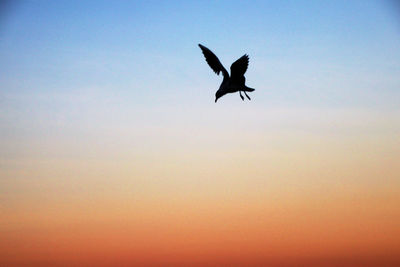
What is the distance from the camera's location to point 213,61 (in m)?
47.6

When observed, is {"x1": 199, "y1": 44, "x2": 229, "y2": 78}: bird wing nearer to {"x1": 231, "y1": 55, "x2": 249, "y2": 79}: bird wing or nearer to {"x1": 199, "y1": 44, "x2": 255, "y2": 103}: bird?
{"x1": 199, "y1": 44, "x2": 255, "y2": 103}: bird

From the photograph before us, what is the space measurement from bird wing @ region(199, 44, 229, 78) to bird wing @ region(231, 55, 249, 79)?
113 centimetres

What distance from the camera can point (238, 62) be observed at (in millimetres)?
45031

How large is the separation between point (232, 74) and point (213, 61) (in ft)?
7.23

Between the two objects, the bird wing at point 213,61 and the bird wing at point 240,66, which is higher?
the bird wing at point 213,61

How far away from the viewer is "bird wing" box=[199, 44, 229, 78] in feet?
154

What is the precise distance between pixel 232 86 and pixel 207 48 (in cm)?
327

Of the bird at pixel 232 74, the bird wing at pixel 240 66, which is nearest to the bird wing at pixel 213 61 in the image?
the bird at pixel 232 74

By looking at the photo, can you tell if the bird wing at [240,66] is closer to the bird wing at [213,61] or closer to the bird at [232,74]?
the bird at [232,74]

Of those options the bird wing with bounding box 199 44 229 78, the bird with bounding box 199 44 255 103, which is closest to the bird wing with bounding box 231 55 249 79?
the bird with bounding box 199 44 255 103

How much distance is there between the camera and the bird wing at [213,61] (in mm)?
46912

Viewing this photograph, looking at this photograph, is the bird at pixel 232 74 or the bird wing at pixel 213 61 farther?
the bird wing at pixel 213 61

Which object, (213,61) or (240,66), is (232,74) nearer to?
(240,66)

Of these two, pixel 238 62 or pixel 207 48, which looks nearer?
pixel 238 62
